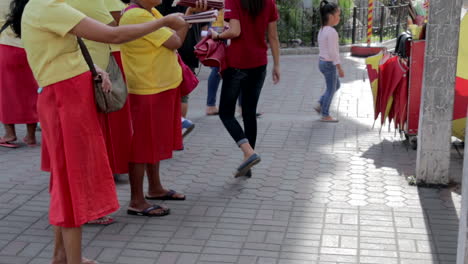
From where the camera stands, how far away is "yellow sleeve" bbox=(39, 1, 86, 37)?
3.66 meters

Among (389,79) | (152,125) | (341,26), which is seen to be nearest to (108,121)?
(152,125)

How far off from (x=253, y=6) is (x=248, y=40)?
0.28 m

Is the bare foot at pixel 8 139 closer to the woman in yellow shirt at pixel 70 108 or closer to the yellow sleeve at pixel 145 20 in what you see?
the yellow sleeve at pixel 145 20

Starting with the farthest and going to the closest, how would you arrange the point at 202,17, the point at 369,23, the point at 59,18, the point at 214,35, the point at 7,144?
the point at 369,23
the point at 7,144
the point at 214,35
the point at 202,17
the point at 59,18

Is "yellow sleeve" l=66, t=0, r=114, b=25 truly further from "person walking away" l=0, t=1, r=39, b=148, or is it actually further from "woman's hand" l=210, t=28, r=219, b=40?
"person walking away" l=0, t=1, r=39, b=148

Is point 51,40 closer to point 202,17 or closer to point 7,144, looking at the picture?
point 202,17

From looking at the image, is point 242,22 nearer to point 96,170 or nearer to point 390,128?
point 96,170

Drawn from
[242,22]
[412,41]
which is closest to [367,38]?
[412,41]

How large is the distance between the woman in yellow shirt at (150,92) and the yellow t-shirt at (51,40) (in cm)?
109

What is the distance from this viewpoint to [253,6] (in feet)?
19.2

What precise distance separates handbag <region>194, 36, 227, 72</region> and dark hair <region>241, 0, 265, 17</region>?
37 cm

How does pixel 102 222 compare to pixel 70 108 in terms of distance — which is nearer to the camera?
pixel 70 108

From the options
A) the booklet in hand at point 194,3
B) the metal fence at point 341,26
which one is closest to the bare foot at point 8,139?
the booklet in hand at point 194,3

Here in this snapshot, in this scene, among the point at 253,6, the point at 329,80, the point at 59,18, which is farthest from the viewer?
the point at 329,80
